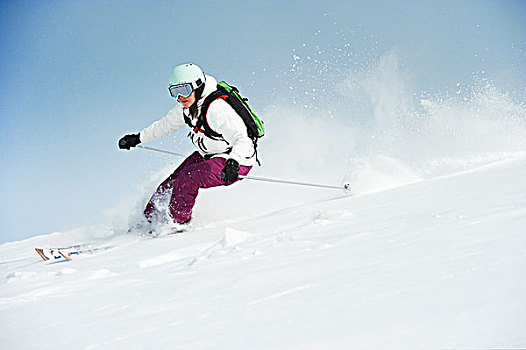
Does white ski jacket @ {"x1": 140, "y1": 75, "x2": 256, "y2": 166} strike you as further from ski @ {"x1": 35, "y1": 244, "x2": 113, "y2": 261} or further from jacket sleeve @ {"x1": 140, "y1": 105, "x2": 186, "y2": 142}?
ski @ {"x1": 35, "y1": 244, "x2": 113, "y2": 261}

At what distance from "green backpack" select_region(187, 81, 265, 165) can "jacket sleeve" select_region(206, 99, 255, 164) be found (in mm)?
53

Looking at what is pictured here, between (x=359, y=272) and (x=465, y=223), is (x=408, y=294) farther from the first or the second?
(x=465, y=223)

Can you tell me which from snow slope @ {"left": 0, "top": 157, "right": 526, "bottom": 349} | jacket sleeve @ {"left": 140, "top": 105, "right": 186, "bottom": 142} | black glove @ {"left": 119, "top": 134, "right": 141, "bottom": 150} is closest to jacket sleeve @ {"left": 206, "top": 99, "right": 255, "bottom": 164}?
jacket sleeve @ {"left": 140, "top": 105, "right": 186, "bottom": 142}

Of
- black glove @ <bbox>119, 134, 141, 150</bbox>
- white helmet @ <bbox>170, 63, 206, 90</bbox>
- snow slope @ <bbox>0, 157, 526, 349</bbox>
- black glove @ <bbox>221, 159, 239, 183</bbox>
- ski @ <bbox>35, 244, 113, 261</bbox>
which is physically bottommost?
snow slope @ <bbox>0, 157, 526, 349</bbox>

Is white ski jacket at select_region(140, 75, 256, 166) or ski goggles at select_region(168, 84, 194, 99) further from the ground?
ski goggles at select_region(168, 84, 194, 99)

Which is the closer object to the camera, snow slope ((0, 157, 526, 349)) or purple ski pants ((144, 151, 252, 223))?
snow slope ((0, 157, 526, 349))

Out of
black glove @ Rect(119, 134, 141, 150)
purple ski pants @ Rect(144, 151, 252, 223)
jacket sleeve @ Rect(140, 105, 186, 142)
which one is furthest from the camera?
black glove @ Rect(119, 134, 141, 150)

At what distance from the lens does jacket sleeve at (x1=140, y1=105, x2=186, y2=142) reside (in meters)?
5.45

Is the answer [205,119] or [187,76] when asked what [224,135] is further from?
[187,76]

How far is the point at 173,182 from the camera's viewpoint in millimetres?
4984

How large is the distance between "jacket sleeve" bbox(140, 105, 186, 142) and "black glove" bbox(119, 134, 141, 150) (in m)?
0.10

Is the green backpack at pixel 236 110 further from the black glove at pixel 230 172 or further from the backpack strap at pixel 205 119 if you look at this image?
the black glove at pixel 230 172

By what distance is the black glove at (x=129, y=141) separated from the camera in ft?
18.9

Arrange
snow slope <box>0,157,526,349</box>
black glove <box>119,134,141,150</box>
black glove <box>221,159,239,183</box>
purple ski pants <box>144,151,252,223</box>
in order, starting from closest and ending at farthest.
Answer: snow slope <box>0,157,526,349</box> → black glove <box>221,159,239,183</box> → purple ski pants <box>144,151,252,223</box> → black glove <box>119,134,141,150</box>
